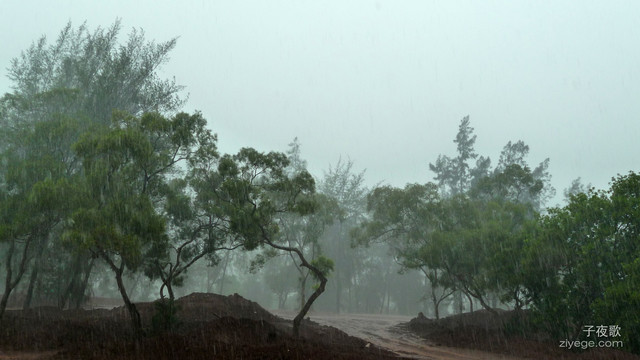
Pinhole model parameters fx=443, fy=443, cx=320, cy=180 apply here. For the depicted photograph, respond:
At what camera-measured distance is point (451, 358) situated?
1844cm

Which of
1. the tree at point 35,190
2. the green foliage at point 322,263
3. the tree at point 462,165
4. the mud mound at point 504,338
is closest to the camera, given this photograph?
the tree at point 35,190

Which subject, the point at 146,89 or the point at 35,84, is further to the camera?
the point at 35,84

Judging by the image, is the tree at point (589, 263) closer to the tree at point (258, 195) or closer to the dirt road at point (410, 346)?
the dirt road at point (410, 346)

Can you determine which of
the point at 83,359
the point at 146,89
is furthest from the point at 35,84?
the point at 83,359

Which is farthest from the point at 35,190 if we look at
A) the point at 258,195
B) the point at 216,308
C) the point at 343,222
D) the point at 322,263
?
the point at 343,222

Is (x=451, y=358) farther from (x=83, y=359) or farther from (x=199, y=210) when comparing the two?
(x=83, y=359)

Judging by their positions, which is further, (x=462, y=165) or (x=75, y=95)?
(x=462, y=165)

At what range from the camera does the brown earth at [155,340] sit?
41.6 feet

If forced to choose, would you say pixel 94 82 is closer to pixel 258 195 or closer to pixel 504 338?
pixel 258 195

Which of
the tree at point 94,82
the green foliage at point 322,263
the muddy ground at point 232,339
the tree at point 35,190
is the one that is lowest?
the muddy ground at point 232,339

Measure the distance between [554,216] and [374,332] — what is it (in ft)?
40.1

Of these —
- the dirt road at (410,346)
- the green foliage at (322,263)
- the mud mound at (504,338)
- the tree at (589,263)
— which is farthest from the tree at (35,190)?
the tree at (589,263)

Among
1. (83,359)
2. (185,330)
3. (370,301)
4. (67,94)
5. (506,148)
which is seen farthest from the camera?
(370,301)

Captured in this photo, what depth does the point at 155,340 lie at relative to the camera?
13.7m
